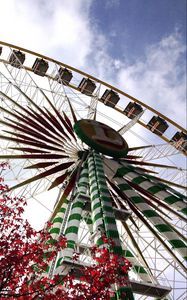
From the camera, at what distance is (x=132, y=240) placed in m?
16.2

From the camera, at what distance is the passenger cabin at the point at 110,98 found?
2441cm

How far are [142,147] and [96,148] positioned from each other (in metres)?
4.44

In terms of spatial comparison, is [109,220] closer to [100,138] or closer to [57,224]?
[57,224]

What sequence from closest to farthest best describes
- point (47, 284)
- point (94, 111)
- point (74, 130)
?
1. point (47, 284)
2. point (74, 130)
3. point (94, 111)

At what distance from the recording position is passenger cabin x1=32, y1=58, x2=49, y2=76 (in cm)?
2312

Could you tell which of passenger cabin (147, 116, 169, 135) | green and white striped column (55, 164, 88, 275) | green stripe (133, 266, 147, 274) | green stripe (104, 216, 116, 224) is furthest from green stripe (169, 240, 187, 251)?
passenger cabin (147, 116, 169, 135)

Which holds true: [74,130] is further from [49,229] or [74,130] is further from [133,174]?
[49,229]

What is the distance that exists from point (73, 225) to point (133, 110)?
14.8 metres

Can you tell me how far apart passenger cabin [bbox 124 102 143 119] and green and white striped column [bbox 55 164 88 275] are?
11.4m

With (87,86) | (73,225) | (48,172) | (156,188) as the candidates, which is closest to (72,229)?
(73,225)

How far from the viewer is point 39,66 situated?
23109mm

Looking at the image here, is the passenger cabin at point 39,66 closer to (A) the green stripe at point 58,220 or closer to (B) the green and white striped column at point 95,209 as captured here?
(B) the green and white striped column at point 95,209

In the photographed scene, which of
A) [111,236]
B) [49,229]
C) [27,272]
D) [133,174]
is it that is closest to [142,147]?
[133,174]

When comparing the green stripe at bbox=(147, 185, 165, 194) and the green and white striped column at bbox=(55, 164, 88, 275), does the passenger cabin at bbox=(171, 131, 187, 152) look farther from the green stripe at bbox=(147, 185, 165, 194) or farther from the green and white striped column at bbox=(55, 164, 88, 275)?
the green and white striped column at bbox=(55, 164, 88, 275)
